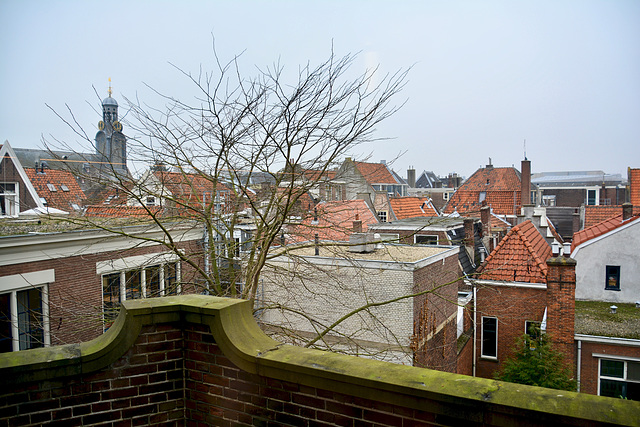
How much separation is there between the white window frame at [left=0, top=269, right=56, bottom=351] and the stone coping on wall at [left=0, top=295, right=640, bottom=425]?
685cm

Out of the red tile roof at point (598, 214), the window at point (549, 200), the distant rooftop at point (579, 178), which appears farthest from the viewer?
the distant rooftop at point (579, 178)

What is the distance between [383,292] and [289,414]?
969 centimetres

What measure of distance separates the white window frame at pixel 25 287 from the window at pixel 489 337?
13.1m

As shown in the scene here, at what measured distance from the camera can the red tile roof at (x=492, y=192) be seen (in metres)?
42.4

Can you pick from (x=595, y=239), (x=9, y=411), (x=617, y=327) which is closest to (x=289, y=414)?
(x=9, y=411)

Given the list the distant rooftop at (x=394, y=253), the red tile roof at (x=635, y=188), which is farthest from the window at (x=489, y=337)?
the red tile roof at (x=635, y=188)

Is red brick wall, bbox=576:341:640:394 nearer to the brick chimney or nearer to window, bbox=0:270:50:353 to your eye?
the brick chimney

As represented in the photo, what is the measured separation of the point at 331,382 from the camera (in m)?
2.82

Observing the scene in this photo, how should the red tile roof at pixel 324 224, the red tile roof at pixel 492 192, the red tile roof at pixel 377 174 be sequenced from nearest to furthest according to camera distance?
the red tile roof at pixel 377 174, the red tile roof at pixel 324 224, the red tile roof at pixel 492 192

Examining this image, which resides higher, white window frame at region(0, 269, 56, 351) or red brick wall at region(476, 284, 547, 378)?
white window frame at region(0, 269, 56, 351)

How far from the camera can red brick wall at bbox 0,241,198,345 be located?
9375 mm

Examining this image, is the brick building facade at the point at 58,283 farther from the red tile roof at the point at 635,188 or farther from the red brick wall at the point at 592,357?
the red tile roof at the point at 635,188

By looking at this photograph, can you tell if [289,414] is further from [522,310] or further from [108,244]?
[522,310]

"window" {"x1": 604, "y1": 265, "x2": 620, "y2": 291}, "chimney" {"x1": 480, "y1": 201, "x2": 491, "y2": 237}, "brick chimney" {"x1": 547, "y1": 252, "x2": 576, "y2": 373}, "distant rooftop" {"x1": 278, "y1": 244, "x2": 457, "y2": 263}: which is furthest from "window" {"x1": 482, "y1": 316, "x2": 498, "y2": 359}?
"chimney" {"x1": 480, "y1": 201, "x2": 491, "y2": 237}
